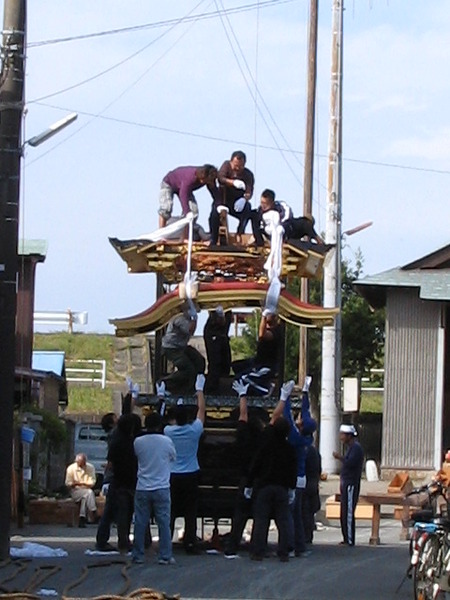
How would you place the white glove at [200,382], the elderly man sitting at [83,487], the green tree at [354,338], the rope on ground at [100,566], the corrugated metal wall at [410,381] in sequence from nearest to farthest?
the rope on ground at [100,566] → the white glove at [200,382] → the elderly man sitting at [83,487] → the corrugated metal wall at [410,381] → the green tree at [354,338]

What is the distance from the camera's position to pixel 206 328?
19.3 meters

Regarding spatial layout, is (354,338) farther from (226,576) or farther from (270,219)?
(226,576)

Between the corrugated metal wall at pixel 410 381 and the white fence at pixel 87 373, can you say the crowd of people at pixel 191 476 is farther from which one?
the white fence at pixel 87 373

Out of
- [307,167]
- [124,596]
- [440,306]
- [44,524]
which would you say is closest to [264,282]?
[124,596]

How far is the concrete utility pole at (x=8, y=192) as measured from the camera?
54.8 ft

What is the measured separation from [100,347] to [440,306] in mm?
22325

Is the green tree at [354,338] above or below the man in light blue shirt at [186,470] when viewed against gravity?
above

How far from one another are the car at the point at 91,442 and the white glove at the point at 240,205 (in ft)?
54.1

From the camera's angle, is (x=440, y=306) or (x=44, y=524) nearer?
(x=44, y=524)

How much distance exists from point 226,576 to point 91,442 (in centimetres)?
1940

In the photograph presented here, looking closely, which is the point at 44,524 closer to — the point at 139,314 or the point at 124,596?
the point at 139,314

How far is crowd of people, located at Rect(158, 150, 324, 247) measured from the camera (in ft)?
61.1

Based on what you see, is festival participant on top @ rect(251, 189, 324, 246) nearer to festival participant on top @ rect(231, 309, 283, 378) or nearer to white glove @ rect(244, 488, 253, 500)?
festival participant on top @ rect(231, 309, 283, 378)

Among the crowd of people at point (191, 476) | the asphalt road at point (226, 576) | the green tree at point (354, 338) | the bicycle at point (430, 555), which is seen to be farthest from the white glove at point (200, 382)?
the green tree at point (354, 338)
